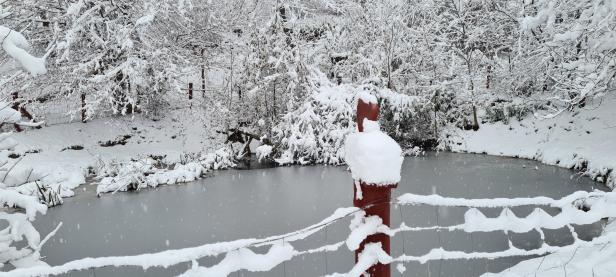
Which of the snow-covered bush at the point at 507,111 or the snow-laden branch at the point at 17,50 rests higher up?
the snow-laden branch at the point at 17,50

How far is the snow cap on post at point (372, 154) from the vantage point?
242 cm

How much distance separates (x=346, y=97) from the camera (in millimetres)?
18047

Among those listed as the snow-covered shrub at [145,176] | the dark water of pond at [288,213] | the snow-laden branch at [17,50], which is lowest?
the dark water of pond at [288,213]

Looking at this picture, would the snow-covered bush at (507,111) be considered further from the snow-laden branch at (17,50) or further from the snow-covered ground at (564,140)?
the snow-laden branch at (17,50)

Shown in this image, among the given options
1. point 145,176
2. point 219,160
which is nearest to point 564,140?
point 219,160

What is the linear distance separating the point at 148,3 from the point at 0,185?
15.0 metres

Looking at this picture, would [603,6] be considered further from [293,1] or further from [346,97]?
[293,1]

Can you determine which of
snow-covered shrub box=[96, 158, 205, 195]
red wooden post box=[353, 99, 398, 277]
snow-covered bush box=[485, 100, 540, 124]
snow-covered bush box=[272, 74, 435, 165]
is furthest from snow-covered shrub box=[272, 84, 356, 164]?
red wooden post box=[353, 99, 398, 277]

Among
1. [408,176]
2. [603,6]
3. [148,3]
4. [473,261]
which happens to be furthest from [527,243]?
[148,3]

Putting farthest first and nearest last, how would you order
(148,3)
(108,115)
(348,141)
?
1. (108,115)
2. (148,3)
3. (348,141)

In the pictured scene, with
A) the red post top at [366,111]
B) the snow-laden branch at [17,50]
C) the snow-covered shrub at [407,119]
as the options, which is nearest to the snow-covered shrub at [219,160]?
the snow-covered shrub at [407,119]

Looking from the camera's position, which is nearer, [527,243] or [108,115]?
[527,243]

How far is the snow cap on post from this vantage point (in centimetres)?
242

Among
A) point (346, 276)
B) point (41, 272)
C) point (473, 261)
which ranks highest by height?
point (41, 272)
